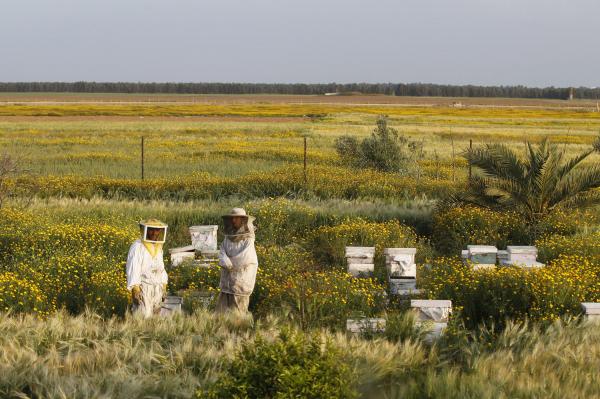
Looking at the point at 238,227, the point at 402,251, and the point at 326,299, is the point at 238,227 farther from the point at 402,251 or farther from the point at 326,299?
the point at 402,251

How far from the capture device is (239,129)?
55344 millimetres

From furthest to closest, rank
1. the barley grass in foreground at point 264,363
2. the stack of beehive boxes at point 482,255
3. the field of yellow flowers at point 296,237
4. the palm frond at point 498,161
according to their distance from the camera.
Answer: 1. the palm frond at point 498,161
2. the stack of beehive boxes at point 482,255
3. the field of yellow flowers at point 296,237
4. the barley grass in foreground at point 264,363

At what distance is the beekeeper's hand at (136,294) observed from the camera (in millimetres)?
10094

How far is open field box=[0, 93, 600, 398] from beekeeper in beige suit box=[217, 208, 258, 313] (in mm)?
455

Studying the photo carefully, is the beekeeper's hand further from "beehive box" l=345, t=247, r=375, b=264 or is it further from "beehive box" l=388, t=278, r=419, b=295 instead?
"beehive box" l=345, t=247, r=375, b=264

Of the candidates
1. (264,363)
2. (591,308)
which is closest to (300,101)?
(591,308)

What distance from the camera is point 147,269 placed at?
405 inches

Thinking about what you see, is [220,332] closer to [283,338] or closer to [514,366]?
[283,338]

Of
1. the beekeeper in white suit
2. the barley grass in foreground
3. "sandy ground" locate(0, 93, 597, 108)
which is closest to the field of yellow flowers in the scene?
the beekeeper in white suit

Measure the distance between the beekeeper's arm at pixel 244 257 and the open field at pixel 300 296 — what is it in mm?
702

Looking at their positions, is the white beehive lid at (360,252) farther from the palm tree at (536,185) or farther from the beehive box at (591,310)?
the palm tree at (536,185)

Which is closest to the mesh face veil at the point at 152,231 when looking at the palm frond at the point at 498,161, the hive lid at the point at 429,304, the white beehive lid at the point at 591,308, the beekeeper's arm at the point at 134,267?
the beekeeper's arm at the point at 134,267

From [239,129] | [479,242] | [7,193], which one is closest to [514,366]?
[479,242]

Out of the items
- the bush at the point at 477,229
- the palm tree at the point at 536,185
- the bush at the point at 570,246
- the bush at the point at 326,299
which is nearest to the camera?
the bush at the point at 326,299
